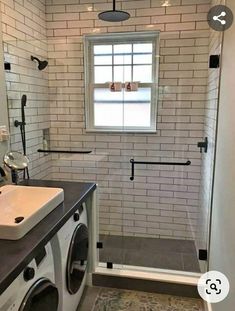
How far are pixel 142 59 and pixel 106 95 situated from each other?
1.67 feet

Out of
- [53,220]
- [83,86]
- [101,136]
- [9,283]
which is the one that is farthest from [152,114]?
[9,283]

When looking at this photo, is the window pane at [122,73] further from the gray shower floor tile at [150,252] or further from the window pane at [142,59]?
the gray shower floor tile at [150,252]

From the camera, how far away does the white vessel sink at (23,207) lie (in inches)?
46.5

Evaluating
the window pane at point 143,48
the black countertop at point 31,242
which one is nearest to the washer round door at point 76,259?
the black countertop at point 31,242

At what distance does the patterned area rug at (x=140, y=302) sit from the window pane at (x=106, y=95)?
1805 millimetres

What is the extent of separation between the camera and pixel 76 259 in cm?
168

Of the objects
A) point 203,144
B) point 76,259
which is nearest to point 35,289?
point 76,259

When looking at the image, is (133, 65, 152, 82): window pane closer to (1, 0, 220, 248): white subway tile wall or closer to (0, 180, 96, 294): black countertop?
(1, 0, 220, 248): white subway tile wall

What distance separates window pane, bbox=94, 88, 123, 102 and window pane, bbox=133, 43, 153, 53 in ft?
1.49

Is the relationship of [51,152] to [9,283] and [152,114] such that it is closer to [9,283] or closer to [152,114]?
[152,114]

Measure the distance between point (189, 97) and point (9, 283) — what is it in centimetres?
229

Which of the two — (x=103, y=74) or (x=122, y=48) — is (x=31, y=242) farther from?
(x=122, y=48)

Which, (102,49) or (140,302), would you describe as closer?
(140,302)

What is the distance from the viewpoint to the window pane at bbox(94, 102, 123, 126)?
2852 mm
